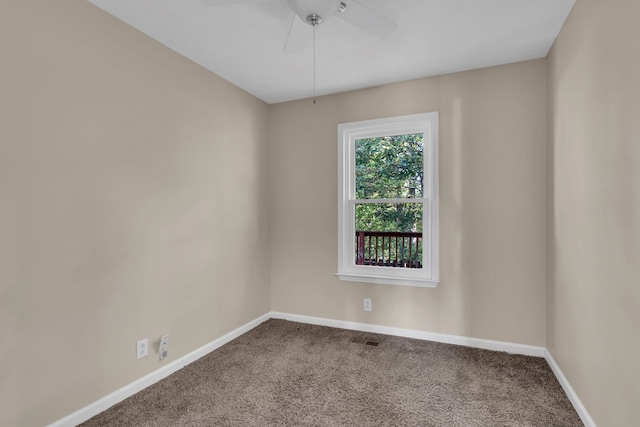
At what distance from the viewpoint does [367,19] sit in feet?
5.81

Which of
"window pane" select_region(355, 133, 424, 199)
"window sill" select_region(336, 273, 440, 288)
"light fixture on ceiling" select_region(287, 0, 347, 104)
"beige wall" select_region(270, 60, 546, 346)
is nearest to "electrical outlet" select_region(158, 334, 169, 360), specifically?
"beige wall" select_region(270, 60, 546, 346)

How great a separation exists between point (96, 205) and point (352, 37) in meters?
2.02

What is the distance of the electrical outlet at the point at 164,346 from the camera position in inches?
93.7

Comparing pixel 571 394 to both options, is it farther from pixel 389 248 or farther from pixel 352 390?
pixel 389 248

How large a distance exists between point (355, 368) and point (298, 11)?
96.0 inches

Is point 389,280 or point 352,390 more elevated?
point 389,280

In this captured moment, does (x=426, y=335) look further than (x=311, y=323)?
No

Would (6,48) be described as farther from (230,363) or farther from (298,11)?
(230,363)

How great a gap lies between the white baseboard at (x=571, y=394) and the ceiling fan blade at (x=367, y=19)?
94.0 inches

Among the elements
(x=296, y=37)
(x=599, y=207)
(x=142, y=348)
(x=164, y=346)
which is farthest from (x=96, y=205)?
(x=599, y=207)

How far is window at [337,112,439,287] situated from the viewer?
3078 mm

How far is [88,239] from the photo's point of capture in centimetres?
193

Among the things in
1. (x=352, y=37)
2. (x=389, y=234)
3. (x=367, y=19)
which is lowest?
(x=389, y=234)

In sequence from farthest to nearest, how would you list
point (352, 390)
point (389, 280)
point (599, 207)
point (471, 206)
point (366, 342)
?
point (389, 280) → point (366, 342) → point (471, 206) → point (352, 390) → point (599, 207)
